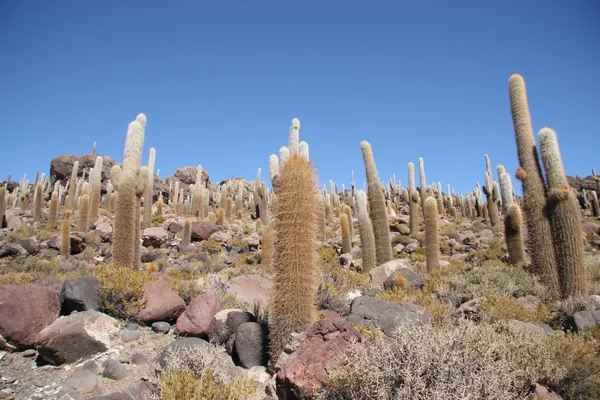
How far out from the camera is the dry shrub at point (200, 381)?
382cm

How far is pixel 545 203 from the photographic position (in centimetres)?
933

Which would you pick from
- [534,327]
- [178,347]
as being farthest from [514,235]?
[178,347]

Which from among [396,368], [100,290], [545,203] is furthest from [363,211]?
[396,368]

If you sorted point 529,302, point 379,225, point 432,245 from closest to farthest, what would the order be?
1. point 529,302
2. point 432,245
3. point 379,225

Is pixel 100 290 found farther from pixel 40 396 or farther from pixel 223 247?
pixel 223 247

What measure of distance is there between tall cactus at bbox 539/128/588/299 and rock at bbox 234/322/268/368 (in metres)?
6.80

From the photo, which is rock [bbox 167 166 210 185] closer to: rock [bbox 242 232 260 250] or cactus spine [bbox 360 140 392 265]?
rock [bbox 242 232 260 250]

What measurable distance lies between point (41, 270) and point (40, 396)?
342 inches

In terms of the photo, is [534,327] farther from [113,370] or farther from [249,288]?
[113,370]

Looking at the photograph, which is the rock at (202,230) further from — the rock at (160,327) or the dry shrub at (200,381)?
the dry shrub at (200,381)

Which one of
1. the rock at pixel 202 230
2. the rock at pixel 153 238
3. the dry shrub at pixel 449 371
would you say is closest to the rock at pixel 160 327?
the dry shrub at pixel 449 371

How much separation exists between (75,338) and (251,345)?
8.29 ft

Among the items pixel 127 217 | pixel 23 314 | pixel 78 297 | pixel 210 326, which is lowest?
pixel 210 326

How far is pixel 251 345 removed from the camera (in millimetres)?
5586
